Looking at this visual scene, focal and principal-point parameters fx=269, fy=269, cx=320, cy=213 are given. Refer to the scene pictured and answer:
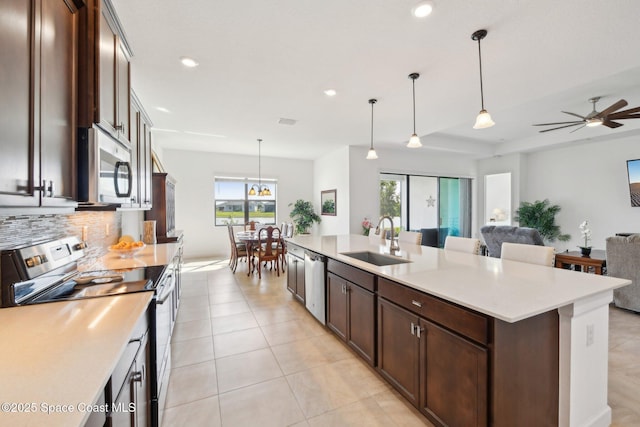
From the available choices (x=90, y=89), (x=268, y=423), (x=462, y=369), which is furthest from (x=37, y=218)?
(x=462, y=369)

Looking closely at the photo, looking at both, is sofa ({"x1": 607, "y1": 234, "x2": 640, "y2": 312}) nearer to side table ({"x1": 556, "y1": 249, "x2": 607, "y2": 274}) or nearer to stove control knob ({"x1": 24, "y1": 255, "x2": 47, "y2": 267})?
side table ({"x1": 556, "y1": 249, "x2": 607, "y2": 274})

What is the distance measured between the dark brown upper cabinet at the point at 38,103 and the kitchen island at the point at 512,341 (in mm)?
1869

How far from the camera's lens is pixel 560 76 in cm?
281

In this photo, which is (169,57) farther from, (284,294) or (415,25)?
(284,294)

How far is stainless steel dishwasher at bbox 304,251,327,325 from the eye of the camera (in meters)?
2.91

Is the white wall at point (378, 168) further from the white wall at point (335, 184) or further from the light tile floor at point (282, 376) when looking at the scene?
the light tile floor at point (282, 376)

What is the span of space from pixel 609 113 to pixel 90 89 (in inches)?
211

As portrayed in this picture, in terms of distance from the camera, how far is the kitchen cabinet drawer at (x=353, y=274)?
2.13 metres

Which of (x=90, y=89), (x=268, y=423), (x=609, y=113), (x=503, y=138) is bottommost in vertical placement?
(x=268, y=423)

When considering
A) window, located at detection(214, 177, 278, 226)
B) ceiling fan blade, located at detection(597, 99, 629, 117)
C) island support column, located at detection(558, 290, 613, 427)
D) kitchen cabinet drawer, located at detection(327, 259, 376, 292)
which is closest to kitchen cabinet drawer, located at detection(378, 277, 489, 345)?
kitchen cabinet drawer, located at detection(327, 259, 376, 292)

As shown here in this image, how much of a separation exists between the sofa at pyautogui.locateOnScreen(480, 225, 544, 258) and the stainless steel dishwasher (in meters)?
3.33

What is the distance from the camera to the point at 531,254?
2227 mm

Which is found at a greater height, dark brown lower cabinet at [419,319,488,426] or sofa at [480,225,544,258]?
sofa at [480,225,544,258]

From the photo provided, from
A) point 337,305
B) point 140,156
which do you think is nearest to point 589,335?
point 337,305
